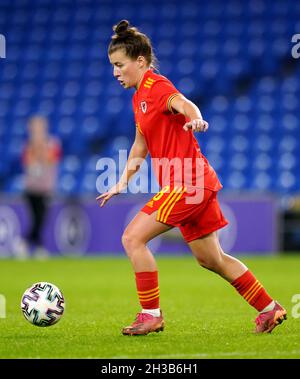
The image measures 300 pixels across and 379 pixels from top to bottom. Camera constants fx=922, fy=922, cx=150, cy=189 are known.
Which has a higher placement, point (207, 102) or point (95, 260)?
point (207, 102)

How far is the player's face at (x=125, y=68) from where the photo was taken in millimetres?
5758

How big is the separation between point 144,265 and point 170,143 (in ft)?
2.49

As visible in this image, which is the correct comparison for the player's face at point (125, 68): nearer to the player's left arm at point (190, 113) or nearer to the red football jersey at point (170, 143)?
the red football jersey at point (170, 143)

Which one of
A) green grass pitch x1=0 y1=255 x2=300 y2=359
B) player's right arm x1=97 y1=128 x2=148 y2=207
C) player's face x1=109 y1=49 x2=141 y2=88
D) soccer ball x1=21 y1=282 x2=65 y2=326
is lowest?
green grass pitch x1=0 y1=255 x2=300 y2=359

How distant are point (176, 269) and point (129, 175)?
586cm

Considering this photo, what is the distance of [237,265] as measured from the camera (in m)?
5.77

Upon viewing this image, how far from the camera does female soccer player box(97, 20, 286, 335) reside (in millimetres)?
5555

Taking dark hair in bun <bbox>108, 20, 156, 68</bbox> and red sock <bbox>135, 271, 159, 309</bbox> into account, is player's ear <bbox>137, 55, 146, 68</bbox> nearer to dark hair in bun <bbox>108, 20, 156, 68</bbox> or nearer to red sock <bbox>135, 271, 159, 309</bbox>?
dark hair in bun <bbox>108, 20, 156, 68</bbox>

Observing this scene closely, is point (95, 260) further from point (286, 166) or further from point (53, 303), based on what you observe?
point (53, 303)

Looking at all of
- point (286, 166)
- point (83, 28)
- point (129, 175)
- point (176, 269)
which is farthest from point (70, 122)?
point (129, 175)

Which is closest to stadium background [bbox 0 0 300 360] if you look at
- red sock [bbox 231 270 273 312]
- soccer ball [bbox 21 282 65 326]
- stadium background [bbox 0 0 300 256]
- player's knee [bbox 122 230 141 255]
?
stadium background [bbox 0 0 300 256]

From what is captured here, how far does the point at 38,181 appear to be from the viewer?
14031 millimetres

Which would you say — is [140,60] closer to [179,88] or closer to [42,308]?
[42,308]

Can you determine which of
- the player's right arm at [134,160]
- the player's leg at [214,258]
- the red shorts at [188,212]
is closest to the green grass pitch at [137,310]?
the player's leg at [214,258]
